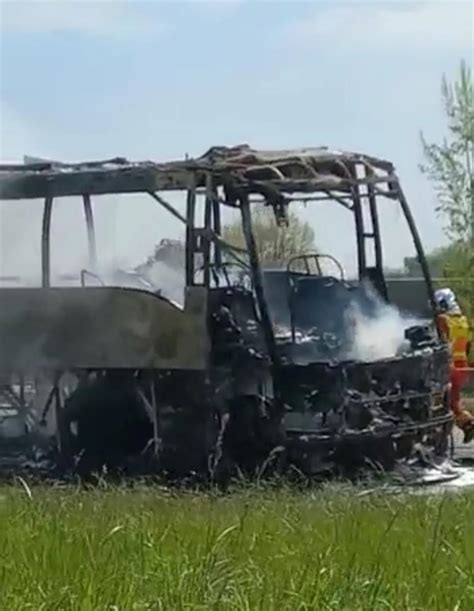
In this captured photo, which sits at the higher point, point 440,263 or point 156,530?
point 440,263

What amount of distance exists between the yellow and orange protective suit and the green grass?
6.20 metres

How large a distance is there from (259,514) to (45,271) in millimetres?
6381

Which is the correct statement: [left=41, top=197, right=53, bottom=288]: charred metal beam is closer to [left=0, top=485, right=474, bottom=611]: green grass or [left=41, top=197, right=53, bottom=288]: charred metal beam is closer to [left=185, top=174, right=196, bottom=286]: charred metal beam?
[left=185, top=174, right=196, bottom=286]: charred metal beam

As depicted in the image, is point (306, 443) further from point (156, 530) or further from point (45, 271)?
A: point (156, 530)

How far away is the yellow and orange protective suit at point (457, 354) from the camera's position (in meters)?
16.4

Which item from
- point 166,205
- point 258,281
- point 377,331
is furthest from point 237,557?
point 377,331

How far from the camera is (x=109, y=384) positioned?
14.7m

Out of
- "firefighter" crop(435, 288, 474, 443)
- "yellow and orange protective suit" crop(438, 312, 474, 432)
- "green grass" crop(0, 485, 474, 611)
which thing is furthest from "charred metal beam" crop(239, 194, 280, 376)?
"green grass" crop(0, 485, 474, 611)

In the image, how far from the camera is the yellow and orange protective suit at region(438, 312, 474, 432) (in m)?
16.4

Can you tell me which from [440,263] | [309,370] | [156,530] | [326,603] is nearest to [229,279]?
[309,370]

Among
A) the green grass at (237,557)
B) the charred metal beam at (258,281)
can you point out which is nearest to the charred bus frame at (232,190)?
the charred metal beam at (258,281)

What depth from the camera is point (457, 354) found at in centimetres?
1794

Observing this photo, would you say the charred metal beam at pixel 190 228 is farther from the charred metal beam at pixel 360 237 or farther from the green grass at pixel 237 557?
the green grass at pixel 237 557

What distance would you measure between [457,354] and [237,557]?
34.7 ft
